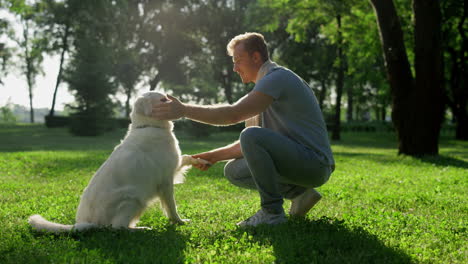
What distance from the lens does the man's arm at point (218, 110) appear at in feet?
13.4

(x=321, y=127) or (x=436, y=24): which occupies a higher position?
(x=436, y=24)

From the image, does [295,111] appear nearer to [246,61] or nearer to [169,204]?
[246,61]

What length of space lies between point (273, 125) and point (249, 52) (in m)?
0.84

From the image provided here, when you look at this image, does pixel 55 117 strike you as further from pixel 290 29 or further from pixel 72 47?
pixel 290 29

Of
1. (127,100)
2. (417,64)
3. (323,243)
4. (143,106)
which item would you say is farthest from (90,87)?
(323,243)

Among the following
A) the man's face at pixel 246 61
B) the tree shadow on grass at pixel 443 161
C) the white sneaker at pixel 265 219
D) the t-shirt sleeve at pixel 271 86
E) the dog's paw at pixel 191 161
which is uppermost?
the man's face at pixel 246 61

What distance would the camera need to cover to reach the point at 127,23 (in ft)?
134

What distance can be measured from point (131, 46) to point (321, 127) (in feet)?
140

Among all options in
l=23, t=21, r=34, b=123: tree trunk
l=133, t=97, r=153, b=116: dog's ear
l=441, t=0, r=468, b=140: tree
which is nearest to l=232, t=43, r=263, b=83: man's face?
l=133, t=97, r=153, b=116: dog's ear

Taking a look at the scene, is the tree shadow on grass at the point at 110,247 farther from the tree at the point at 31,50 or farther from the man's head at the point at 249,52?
the tree at the point at 31,50

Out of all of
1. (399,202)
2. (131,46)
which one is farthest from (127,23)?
(399,202)

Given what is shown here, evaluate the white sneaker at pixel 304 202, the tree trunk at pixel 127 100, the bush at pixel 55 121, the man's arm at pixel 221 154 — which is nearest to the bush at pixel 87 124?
the bush at pixel 55 121

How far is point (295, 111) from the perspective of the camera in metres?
4.35

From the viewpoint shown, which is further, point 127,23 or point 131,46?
point 131,46
